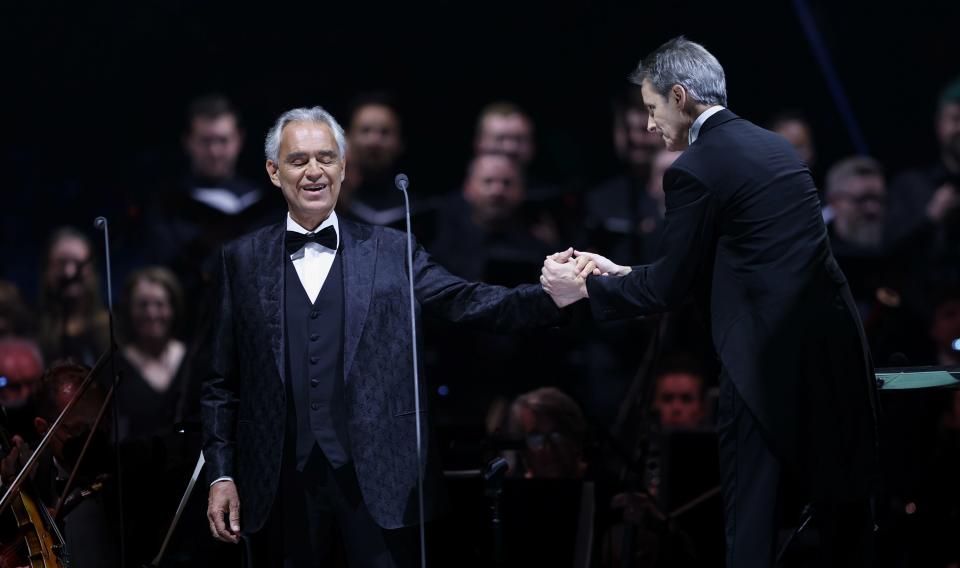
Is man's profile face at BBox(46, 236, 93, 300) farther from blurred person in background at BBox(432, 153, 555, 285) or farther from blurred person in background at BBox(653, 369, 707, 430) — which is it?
blurred person in background at BBox(653, 369, 707, 430)

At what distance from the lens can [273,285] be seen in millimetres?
3352

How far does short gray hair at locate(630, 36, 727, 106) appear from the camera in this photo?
3.27 m

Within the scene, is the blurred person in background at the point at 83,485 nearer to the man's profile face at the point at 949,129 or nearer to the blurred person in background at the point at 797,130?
the blurred person in background at the point at 797,130

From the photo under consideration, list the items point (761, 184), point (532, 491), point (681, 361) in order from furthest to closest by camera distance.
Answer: point (681, 361) < point (532, 491) < point (761, 184)

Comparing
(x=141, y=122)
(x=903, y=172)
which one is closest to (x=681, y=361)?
(x=903, y=172)

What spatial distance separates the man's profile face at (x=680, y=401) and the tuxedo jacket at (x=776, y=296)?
333 cm

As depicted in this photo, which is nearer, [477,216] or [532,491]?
[532,491]

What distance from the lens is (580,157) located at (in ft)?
25.5

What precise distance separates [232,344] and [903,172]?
549 cm

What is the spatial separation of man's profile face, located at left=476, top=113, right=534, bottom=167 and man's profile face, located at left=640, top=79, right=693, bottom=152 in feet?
14.1

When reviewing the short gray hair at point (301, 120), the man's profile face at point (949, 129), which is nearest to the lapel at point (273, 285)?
the short gray hair at point (301, 120)

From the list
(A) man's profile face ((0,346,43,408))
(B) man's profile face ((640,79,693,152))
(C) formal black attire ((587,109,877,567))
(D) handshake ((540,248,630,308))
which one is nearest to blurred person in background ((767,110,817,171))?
(D) handshake ((540,248,630,308))

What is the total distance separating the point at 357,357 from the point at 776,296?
112cm

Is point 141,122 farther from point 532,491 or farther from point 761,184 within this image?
point 761,184
